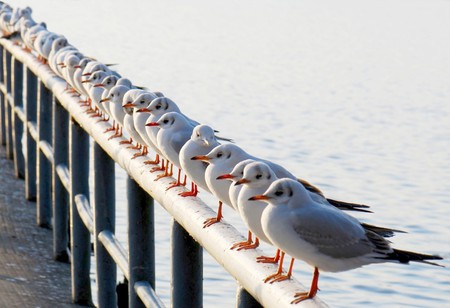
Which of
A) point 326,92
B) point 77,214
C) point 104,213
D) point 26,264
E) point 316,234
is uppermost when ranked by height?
point 316,234

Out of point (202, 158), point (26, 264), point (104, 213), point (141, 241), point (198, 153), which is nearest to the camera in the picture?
point (202, 158)

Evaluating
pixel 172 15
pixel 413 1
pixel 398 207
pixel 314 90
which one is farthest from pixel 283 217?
pixel 413 1

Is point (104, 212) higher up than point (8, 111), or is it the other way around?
point (8, 111)

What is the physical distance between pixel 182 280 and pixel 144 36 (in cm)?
2345

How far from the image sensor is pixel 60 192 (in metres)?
7.25

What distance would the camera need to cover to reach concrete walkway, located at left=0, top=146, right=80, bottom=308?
20.2 ft

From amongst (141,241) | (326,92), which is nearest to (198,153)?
(141,241)

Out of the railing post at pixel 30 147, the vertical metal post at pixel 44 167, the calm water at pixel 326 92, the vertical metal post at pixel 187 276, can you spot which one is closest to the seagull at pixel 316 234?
the vertical metal post at pixel 187 276

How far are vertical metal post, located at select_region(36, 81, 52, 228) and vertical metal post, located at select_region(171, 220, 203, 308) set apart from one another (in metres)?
4.15

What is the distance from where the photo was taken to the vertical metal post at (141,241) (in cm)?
476

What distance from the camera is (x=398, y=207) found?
11500mm

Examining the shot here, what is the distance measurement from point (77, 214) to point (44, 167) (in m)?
1.79

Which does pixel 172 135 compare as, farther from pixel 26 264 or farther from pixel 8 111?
pixel 8 111

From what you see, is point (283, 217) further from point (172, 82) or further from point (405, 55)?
point (405, 55)
